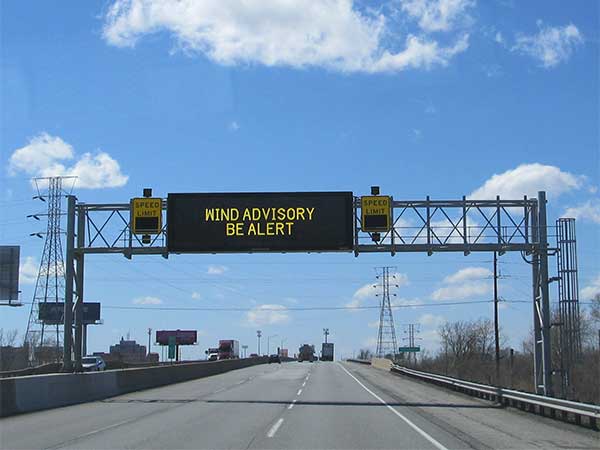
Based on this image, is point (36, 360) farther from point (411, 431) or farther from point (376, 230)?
point (411, 431)

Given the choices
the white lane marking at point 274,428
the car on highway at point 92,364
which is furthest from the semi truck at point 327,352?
the white lane marking at point 274,428

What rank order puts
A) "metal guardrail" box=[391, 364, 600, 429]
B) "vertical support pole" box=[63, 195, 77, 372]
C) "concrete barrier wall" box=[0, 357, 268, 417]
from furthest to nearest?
1. "vertical support pole" box=[63, 195, 77, 372]
2. "concrete barrier wall" box=[0, 357, 268, 417]
3. "metal guardrail" box=[391, 364, 600, 429]

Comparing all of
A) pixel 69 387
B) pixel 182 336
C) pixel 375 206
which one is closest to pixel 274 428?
pixel 69 387

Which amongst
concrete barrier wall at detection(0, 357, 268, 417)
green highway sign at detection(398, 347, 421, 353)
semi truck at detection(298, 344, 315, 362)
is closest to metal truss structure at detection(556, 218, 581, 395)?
concrete barrier wall at detection(0, 357, 268, 417)

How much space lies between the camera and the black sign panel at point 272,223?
29.9 meters

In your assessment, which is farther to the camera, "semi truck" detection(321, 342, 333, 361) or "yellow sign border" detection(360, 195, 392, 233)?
"semi truck" detection(321, 342, 333, 361)

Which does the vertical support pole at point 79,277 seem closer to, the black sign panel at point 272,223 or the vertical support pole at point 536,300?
the black sign panel at point 272,223

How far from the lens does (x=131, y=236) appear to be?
1227 inches

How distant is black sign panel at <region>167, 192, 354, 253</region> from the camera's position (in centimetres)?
2989

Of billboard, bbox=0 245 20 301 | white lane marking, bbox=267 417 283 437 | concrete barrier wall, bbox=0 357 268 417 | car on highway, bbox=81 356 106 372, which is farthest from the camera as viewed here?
billboard, bbox=0 245 20 301

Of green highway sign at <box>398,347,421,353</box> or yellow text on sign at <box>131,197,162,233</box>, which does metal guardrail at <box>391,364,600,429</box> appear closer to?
yellow text on sign at <box>131,197,162,233</box>

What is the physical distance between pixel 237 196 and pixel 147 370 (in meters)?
12.6

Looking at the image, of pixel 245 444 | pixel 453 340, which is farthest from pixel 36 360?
pixel 245 444

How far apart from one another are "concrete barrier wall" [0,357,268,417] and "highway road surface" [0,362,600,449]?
2.55 ft
